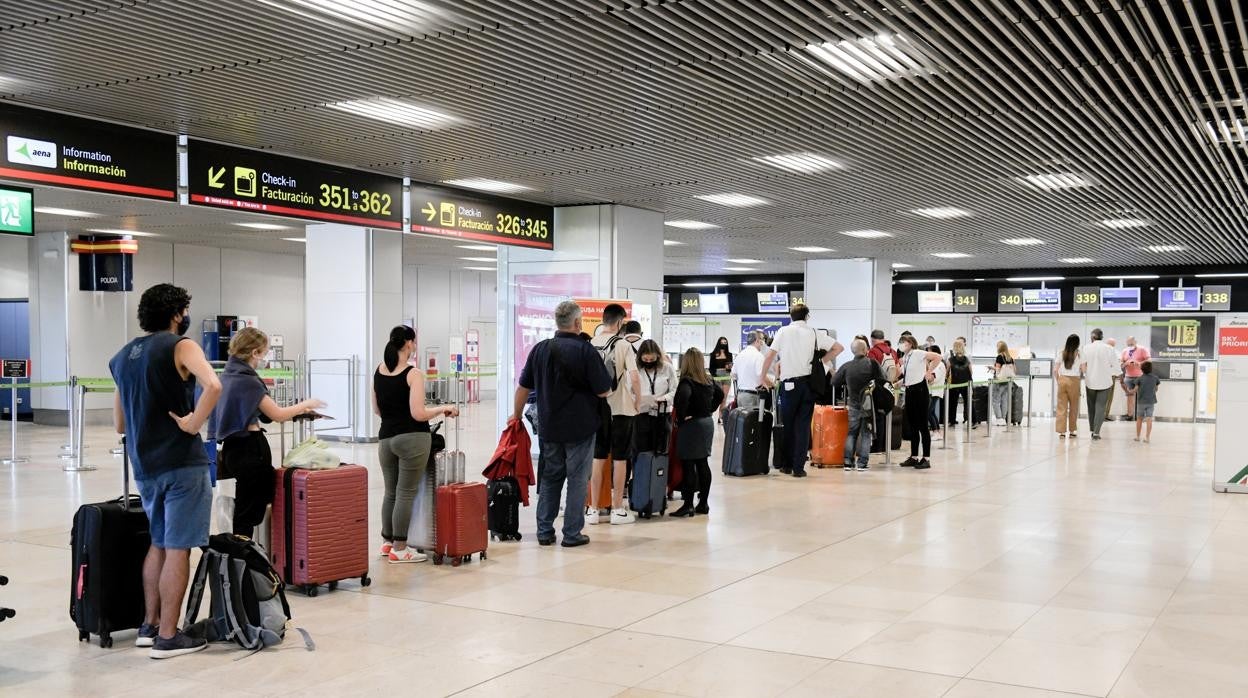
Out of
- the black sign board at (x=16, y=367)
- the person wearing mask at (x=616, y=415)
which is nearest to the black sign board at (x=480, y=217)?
Result: the person wearing mask at (x=616, y=415)

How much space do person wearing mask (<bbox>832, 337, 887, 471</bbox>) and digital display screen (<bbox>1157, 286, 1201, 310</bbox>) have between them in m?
13.6

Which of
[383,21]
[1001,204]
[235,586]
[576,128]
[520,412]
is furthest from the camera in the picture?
[1001,204]

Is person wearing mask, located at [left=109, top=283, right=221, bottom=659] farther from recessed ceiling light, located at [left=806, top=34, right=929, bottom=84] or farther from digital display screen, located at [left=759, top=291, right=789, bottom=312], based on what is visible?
digital display screen, located at [left=759, top=291, right=789, bottom=312]

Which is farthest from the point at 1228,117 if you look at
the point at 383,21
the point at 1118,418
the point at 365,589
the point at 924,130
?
the point at 1118,418

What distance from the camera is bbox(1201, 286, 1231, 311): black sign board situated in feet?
76.0

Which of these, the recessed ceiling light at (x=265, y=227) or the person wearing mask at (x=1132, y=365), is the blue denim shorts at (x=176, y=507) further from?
the person wearing mask at (x=1132, y=365)

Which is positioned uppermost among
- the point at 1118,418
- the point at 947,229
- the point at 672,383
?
the point at 947,229

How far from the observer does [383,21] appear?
20.2 ft

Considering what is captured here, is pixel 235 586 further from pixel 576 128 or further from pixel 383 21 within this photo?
pixel 576 128

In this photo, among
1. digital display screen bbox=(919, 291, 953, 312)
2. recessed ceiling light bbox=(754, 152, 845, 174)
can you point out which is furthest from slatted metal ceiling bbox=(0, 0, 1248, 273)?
digital display screen bbox=(919, 291, 953, 312)

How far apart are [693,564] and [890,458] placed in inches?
309

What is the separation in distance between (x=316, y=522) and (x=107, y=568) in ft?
3.86

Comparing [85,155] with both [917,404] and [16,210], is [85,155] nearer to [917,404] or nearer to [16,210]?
[16,210]

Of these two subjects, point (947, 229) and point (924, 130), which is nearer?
point (924, 130)
